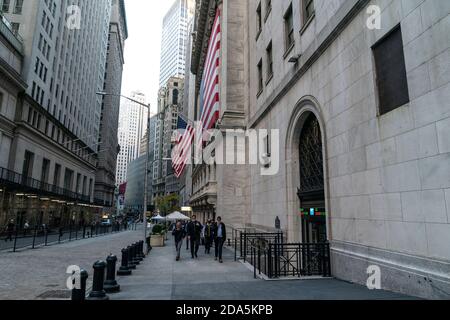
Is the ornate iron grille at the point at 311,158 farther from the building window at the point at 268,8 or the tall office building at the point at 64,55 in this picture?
the tall office building at the point at 64,55

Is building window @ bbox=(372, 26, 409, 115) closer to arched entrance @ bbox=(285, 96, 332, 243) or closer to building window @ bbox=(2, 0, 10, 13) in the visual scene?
arched entrance @ bbox=(285, 96, 332, 243)

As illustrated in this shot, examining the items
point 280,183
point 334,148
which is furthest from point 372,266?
point 280,183

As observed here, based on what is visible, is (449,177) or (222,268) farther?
(222,268)

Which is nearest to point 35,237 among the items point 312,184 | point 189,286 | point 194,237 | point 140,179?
point 194,237

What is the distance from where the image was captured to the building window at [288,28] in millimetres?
15336

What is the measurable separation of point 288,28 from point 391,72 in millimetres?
9308

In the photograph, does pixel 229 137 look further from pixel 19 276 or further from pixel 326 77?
pixel 19 276

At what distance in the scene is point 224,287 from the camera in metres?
8.45

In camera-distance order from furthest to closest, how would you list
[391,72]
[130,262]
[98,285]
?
[130,262] < [391,72] < [98,285]

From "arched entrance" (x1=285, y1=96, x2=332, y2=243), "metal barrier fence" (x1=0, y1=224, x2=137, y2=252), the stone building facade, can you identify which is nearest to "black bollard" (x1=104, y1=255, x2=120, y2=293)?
the stone building facade

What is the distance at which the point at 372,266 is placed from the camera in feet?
25.4

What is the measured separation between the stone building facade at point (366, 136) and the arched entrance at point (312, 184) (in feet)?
0.14

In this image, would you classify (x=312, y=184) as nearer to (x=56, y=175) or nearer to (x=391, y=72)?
(x=391, y=72)
